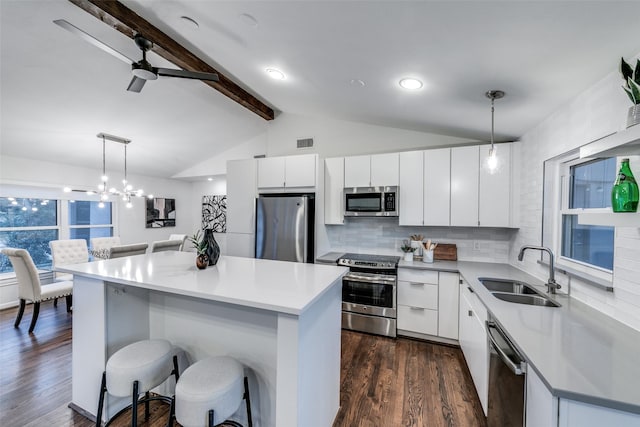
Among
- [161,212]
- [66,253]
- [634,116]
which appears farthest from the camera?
[161,212]

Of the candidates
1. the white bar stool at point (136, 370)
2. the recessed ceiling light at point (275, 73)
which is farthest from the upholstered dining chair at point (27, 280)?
the recessed ceiling light at point (275, 73)

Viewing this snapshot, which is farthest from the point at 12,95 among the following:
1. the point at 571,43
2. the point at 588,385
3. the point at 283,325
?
the point at 588,385

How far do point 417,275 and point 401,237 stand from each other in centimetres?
74

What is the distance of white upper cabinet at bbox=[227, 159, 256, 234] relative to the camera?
12.8ft

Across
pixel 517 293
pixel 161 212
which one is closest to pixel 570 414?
pixel 517 293

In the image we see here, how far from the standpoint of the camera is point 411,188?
3.24 m

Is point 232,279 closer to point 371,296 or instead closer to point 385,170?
point 371,296

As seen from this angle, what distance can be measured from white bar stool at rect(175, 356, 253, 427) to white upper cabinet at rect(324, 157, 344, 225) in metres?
2.41

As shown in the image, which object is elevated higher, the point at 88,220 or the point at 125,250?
the point at 88,220

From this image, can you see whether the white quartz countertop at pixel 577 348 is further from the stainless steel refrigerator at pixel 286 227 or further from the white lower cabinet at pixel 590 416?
the stainless steel refrigerator at pixel 286 227

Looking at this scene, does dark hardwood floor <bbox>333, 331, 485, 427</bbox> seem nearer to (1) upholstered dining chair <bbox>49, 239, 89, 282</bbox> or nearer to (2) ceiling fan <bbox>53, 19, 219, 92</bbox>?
(2) ceiling fan <bbox>53, 19, 219, 92</bbox>

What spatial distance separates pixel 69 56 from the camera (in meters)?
2.44

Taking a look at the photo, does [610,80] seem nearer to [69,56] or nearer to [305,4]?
[305,4]

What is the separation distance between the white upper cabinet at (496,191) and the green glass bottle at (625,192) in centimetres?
170
